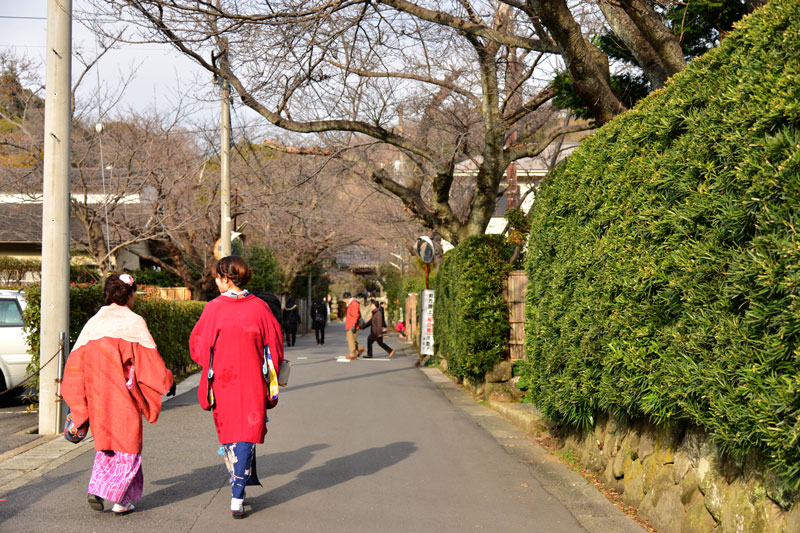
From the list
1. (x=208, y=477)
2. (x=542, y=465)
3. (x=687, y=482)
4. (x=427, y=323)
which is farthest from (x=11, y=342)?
(x=427, y=323)

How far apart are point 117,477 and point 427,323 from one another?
14.0 metres

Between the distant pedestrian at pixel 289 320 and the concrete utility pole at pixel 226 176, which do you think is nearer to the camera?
the concrete utility pole at pixel 226 176

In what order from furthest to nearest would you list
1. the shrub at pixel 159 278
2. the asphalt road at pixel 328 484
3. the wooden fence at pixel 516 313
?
the shrub at pixel 159 278 → the wooden fence at pixel 516 313 → the asphalt road at pixel 328 484

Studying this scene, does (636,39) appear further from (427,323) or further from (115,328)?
(427,323)

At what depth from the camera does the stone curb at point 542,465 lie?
519 cm

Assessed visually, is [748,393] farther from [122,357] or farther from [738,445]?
[122,357]

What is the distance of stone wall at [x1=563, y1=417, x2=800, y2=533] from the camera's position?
12.1 feet

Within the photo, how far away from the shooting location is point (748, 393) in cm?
342

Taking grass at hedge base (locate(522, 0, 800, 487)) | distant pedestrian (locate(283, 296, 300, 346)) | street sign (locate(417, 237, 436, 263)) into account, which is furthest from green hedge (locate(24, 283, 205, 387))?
distant pedestrian (locate(283, 296, 300, 346))

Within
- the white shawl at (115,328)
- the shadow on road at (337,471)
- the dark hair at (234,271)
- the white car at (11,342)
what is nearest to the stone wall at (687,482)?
the shadow on road at (337,471)

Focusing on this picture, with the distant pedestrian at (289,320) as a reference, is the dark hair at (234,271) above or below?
above

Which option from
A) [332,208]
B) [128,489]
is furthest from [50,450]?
[332,208]

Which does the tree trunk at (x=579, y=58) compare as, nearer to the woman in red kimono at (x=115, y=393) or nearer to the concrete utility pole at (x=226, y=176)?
the woman in red kimono at (x=115, y=393)

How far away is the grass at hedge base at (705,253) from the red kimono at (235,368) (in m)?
2.57
